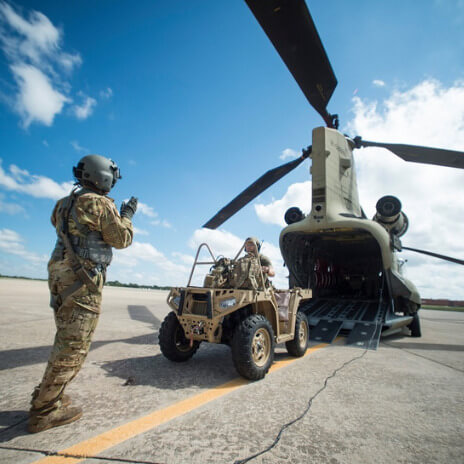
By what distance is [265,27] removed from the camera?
4.10 metres

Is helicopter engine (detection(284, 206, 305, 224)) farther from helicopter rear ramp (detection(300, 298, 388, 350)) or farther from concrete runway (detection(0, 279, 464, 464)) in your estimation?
concrete runway (detection(0, 279, 464, 464))

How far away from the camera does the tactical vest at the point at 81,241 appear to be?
213 cm

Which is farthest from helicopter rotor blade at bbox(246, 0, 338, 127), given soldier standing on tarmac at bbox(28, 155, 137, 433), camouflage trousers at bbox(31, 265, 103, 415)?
camouflage trousers at bbox(31, 265, 103, 415)

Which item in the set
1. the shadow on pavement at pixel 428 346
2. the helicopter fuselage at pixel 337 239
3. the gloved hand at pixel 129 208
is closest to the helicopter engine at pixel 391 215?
the helicopter fuselage at pixel 337 239

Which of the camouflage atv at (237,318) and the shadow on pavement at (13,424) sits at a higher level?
the camouflage atv at (237,318)

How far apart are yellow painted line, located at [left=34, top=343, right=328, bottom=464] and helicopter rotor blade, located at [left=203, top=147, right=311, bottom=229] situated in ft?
21.3

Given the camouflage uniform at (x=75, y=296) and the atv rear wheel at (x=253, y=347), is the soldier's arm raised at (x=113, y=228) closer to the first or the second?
the camouflage uniform at (x=75, y=296)

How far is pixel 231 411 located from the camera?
2.20 metres

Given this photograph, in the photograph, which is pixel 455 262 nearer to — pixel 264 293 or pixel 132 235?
pixel 264 293

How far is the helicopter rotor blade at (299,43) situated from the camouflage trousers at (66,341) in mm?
4079

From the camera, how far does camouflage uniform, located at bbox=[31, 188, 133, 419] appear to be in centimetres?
191

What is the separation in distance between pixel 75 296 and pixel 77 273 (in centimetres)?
17

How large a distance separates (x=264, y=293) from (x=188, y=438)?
6.51 ft

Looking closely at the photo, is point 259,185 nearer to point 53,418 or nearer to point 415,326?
point 415,326
